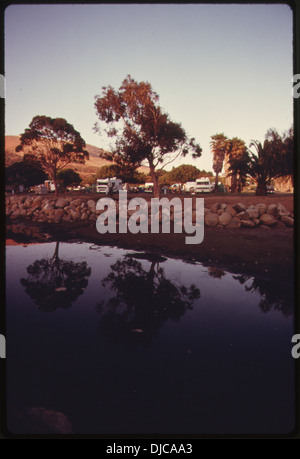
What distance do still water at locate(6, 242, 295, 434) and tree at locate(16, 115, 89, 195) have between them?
30.4 meters

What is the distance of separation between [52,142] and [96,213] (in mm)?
20892

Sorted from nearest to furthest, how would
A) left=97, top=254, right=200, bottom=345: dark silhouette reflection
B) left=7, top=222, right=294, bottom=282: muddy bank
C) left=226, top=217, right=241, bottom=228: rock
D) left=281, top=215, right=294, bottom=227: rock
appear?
left=97, top=254, right=200, bottom=345: dark silhouette reflection
left=7, top=222, right=294, bottom=282: muddy bank
left=281, top=215, right=294, bottom=227: rock
left=226, top=217, right=241, bottom=228: rock

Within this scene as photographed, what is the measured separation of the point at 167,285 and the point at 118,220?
33.4 feet

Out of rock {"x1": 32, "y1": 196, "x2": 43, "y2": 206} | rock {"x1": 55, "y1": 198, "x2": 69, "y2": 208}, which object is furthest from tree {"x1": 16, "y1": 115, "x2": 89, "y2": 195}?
rock {"x1": 55, "y1": 198, "x2": 69, "y2": 208}

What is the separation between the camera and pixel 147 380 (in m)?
2.49

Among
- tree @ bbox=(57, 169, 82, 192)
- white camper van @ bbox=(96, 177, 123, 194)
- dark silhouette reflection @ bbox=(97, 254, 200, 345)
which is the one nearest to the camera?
dark silhouette reflection @ bbox=(97, 254, 200, 345)

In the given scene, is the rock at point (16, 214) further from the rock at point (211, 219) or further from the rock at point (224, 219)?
the rock at point (224, 219)

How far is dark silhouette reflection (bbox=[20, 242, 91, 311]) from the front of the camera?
4671 millimetres

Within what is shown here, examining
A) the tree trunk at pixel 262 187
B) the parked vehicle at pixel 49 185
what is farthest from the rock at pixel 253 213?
the parked vehicle at pixel 49 185

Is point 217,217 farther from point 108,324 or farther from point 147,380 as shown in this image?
point 147,380

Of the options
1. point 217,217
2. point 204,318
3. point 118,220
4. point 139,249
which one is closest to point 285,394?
point 204,318

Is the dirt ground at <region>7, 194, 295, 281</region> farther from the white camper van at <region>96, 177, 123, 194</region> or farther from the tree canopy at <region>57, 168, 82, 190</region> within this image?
the tree canopy at <region>57, 168, 82, 190</region>

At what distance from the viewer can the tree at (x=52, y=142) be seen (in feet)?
105

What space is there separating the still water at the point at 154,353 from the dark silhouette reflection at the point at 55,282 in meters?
0.04
